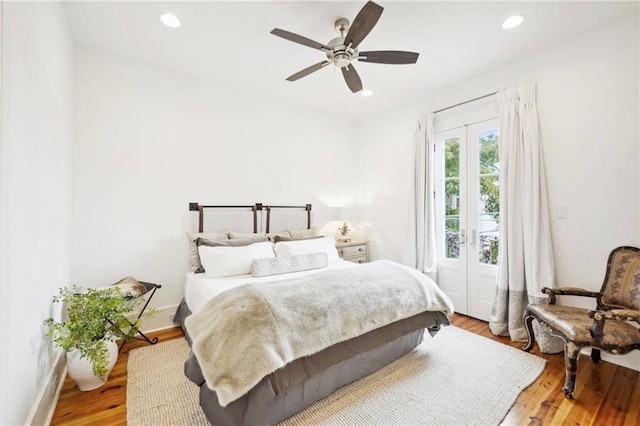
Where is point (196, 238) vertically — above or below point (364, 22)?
below

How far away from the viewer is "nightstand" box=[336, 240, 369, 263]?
420 cm

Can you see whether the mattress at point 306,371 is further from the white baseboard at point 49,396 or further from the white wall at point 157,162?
the white wall at point 157,162

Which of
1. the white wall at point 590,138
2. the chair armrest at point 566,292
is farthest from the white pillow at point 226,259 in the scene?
the white wall at point 590,138

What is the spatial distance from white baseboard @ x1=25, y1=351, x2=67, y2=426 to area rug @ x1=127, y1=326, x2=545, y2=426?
0.42m

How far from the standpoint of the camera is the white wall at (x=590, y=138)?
2.33 meters

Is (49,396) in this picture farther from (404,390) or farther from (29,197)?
(404,390)

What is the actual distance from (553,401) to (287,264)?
2.32 meters

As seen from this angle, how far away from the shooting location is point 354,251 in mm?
4359

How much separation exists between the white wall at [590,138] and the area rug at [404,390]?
1.14 m

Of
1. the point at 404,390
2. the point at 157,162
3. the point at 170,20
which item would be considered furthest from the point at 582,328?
the point at 157,162

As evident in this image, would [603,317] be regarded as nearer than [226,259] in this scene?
Yes

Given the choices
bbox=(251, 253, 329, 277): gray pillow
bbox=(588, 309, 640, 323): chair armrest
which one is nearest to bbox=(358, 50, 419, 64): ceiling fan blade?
bbox=(251, 253, 329, 277): gray pillow

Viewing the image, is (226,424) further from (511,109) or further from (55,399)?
(511,109)

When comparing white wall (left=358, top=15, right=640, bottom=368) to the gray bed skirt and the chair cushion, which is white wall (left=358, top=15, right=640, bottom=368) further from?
the gray bed skirt
